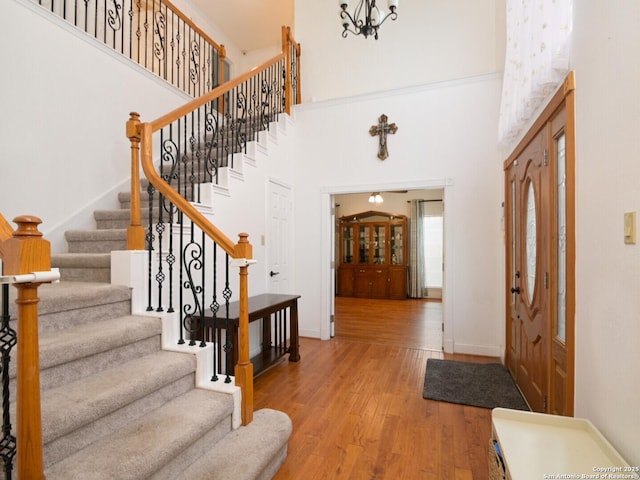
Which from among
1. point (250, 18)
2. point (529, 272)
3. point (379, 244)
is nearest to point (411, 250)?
point (379, 244)

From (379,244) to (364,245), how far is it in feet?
1.26

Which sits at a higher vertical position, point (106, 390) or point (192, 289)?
point (192, 289)

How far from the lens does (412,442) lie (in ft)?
7.18

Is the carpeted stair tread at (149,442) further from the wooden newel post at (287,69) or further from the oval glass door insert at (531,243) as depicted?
the wooden newel post at (287,69)

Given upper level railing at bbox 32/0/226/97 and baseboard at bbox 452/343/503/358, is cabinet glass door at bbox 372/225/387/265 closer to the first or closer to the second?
baseboard at bbox 452/343/503/358

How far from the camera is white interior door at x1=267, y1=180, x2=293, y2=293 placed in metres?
4.17

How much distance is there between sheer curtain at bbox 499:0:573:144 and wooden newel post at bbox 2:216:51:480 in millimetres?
2486

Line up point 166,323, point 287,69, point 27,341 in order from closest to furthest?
point 27,341 < point 166,323 < point 287,69

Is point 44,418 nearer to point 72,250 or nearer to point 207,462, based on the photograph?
point 207,462

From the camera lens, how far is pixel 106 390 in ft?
4.97

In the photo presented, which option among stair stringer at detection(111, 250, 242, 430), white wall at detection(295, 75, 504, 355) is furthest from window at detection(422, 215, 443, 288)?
stair stringer at detection(111, 250, 242, 430)

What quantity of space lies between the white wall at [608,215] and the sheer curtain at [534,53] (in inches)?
5.2

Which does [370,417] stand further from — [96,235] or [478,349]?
[96,235]

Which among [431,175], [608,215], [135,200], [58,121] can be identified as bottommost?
[608,215]
